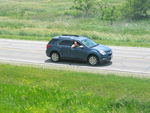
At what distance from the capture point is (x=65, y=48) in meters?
22.0

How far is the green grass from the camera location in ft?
38.3

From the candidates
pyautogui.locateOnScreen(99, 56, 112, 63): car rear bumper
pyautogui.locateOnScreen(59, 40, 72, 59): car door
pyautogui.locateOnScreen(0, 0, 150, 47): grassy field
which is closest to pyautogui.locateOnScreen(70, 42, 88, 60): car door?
pyautogui.locateOnScreen(59, 40, 72, 59): car door

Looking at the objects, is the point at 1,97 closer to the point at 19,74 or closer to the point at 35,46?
the point at 19,74

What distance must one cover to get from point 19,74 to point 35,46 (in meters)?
11.5

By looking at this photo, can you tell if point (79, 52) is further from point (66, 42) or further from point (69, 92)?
point (69, 92)

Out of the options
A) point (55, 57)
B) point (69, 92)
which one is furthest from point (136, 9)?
point (69, 92)

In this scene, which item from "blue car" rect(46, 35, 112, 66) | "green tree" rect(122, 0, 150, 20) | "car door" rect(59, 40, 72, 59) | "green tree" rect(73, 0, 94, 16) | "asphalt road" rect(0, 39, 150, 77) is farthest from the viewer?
"green tree" rect(73, 0, 94, 16)

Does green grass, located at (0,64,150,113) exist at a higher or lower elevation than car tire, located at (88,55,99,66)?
lower

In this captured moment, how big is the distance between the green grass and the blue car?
3192 mm

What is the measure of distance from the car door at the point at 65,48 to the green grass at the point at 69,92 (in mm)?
3173

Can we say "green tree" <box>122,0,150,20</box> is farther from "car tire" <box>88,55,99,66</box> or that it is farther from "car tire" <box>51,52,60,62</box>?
"car tire" <box>88,55,99,66</box>

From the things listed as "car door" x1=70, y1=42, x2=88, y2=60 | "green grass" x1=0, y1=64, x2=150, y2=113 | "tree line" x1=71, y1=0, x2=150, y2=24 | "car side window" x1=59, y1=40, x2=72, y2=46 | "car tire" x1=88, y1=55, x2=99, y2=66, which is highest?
"tree line" x1=71, y1=0, x2=150, y2=24

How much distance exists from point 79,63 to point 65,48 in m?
1.35

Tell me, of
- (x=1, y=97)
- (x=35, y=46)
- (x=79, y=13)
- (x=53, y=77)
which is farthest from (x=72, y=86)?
(x=79, y=13)
